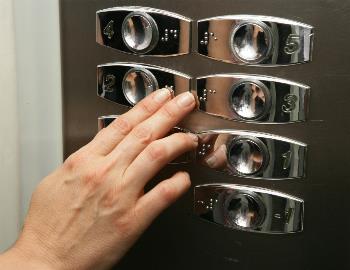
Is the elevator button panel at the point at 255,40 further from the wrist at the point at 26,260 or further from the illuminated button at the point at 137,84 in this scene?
the wrist at the point at 26,260

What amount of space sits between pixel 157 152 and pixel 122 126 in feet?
0.14

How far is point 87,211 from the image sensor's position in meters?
0.41

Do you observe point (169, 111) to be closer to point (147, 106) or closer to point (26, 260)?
point (147, 106)

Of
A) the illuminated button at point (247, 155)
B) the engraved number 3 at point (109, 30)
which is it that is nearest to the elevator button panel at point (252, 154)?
the illuminated button at point (247, 155)

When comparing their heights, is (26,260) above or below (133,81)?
below

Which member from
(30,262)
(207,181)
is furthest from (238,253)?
(30,262)

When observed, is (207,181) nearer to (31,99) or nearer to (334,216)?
(334,216)

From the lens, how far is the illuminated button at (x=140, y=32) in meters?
0.41

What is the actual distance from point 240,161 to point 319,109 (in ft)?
0.25

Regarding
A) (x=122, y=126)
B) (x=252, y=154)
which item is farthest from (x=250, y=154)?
(x=122, y=126)

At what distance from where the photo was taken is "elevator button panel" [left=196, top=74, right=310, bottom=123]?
37 cm

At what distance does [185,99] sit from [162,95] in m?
0.02

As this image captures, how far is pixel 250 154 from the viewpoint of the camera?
0.40 m

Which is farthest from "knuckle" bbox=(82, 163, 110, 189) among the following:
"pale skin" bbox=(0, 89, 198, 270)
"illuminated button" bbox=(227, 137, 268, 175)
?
"illuminated button" bbox=(227, 137, 268, 175)
